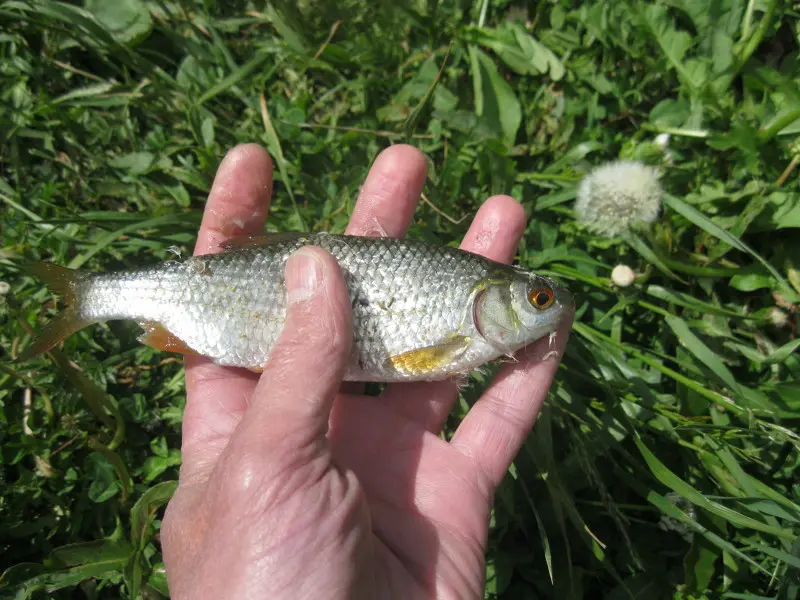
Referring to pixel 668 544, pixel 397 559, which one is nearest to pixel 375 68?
pixel 397 559

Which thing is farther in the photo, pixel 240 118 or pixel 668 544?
pixel 240 118

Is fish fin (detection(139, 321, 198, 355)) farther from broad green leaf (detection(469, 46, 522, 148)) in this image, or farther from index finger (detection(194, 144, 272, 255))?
broad green leaf (detection(469, 46, 522, 148))

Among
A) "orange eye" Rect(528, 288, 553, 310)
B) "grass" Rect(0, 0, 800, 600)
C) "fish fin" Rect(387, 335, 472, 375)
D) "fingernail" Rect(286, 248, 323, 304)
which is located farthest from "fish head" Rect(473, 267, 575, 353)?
"fingernail" Rect(286, 248, 323, 304)

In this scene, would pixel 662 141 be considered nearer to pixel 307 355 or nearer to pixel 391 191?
pixel 391 191

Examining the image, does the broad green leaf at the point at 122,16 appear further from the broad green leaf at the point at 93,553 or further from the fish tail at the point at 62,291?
the broad green leaf at the point at 93,553

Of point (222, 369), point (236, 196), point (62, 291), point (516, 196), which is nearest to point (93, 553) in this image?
point (222, 369)

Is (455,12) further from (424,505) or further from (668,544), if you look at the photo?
(668,544)

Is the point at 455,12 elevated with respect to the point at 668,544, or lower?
elevated
